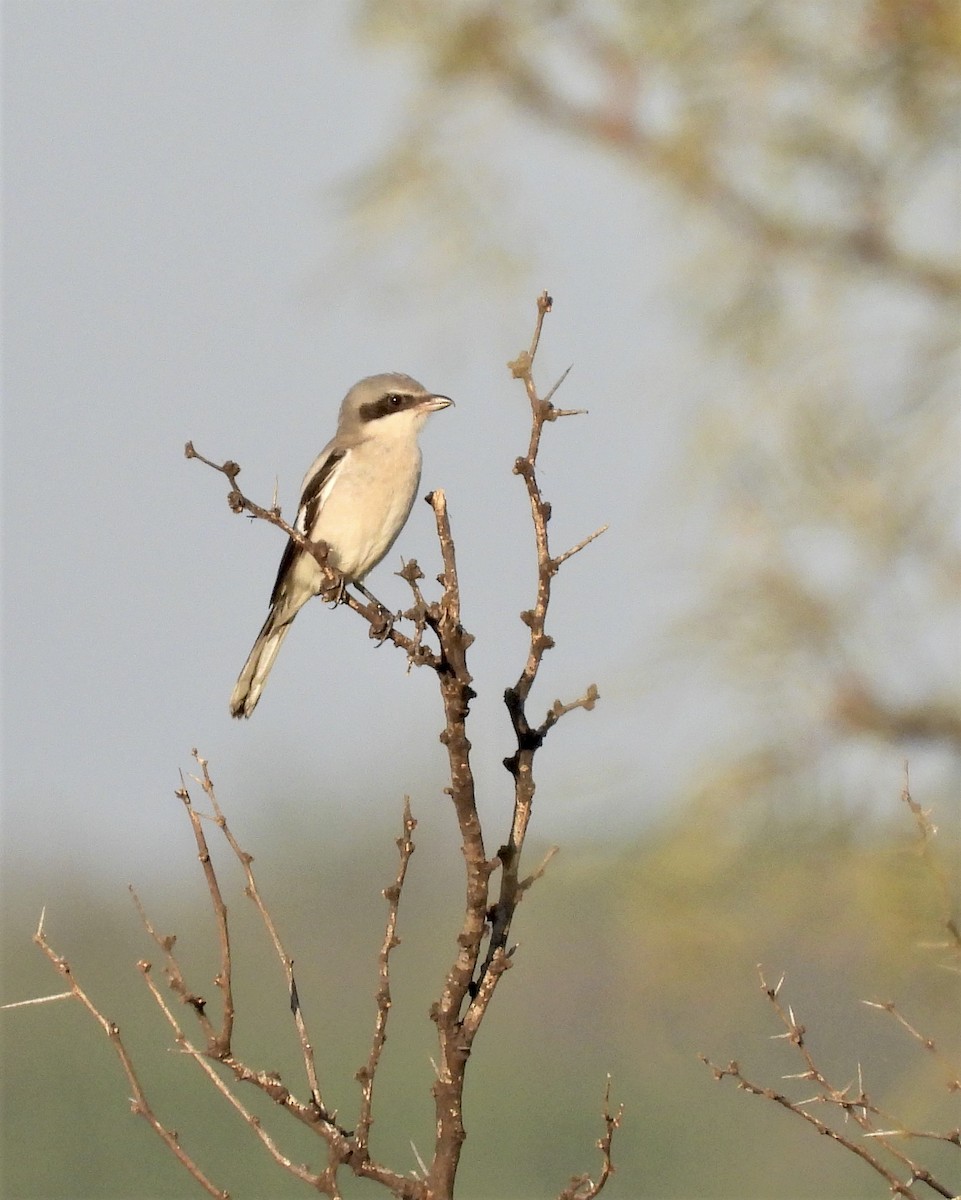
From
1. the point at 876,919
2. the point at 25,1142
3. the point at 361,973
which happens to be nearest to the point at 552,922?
the point at 876,919

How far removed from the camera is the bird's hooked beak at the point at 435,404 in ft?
15.0

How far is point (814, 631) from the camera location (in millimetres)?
4203

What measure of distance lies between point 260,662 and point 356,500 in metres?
0.56

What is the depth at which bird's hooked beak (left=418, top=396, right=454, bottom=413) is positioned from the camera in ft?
15.0

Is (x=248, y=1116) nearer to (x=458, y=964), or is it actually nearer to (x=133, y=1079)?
(x=133, y=1079)

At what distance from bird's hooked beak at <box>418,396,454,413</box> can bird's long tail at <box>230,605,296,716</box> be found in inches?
28.7

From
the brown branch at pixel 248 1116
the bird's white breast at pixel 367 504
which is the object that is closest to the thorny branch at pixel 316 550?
the brown branch at pixel 248 1116

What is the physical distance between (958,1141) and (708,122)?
11.0 ft

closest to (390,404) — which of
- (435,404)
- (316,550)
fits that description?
(435,404)

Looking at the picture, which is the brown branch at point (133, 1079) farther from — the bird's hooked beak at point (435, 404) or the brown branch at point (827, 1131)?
the bird's hooked beak at point (435, 404)

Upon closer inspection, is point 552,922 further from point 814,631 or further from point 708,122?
point 708,122

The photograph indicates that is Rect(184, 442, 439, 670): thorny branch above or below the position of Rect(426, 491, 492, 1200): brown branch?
above

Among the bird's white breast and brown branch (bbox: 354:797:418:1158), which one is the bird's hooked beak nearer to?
the bird's white breast

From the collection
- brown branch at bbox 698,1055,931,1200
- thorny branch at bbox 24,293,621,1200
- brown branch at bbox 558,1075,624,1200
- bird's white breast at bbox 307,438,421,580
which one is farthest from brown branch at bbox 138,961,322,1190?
bird's white breast at bbox 307,438,421,580
